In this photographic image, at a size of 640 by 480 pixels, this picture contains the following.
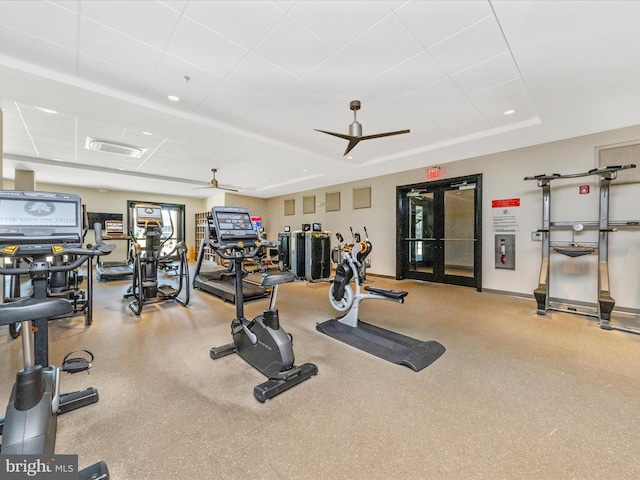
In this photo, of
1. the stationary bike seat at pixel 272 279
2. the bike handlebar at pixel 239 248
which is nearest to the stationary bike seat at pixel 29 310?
the stationary bike seat at pixel 272 279

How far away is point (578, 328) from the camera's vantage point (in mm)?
3504

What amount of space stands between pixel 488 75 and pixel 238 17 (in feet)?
9.02

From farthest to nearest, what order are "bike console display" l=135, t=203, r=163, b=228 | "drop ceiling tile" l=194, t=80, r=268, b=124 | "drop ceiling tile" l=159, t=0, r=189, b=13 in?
"bike console display" l=135, t=203, r=163, b=228 < "drop ceiling tile" l=194, t=80, r=268, b=124 < "drop ceiling tile" l=159, t=0, r=189, b=13

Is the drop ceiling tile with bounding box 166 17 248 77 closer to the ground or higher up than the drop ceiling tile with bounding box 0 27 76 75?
higher up

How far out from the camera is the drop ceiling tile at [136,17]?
7.02ft

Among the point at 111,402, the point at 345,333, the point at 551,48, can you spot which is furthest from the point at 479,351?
the point at 111,402

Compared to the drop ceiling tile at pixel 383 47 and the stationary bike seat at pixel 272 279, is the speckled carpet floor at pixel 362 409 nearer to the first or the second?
the stationary bike seat at pixel 272 279

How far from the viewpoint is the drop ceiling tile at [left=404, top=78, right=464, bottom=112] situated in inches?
129

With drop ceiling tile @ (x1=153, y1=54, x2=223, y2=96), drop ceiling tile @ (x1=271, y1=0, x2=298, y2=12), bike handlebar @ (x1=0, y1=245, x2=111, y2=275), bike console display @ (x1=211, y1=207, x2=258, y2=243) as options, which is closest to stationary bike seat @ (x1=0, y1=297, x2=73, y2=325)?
bike handlebar @ (x1=0, y1=245, x2=111, y2=275)

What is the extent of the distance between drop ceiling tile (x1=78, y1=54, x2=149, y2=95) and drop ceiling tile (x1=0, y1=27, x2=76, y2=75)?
10cm

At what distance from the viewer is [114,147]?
534cm

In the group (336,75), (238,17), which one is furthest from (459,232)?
(238,17)

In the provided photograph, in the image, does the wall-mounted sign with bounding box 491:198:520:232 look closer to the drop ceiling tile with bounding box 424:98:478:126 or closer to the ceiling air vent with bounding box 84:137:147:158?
the drop ceiling tile with bounding box 424:98:478:126

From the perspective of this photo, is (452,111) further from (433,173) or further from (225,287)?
(225,287)
